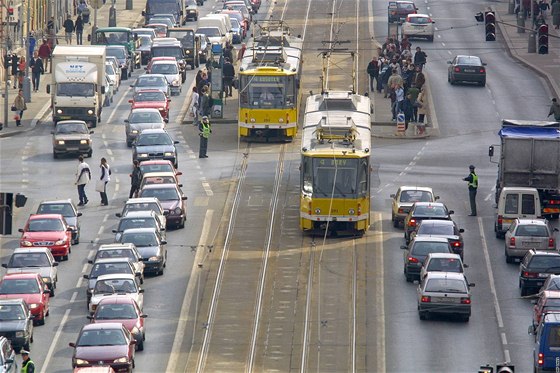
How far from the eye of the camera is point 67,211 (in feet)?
195

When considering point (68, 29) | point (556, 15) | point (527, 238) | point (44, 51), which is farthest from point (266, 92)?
point (68, 29)

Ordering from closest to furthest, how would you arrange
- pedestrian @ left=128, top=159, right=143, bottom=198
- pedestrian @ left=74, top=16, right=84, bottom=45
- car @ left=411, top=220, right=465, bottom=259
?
car @ left=411, top=220, right=465, bottom=259, pedestrian @ left=128, top=159, right=143, bottom=198, pedestrian @ left=74, top=16, right=84, bottom=45

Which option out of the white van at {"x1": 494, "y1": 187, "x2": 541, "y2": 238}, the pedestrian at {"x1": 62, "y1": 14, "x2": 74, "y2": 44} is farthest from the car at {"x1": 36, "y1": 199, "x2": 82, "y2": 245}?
the pedestrian at {"x1": 62, "y1": 14, "x2": 74, "y2": 44}

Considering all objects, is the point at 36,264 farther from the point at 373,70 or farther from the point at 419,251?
the point at 373,70

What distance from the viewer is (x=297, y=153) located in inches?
2854

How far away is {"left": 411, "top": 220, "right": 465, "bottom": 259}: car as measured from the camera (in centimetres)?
5622

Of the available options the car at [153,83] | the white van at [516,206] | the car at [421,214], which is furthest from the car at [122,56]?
the white van at [516,206]

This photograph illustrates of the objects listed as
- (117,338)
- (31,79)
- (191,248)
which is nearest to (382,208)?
(191,248)

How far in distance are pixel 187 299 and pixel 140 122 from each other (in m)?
23.2

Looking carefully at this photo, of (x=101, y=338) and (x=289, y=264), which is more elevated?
(x=101, y=338)

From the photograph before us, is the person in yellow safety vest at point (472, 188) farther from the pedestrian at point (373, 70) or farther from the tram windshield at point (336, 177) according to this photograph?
the pedestrian at point (373, 70)

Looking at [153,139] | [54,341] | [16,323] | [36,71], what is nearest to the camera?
[16,323]

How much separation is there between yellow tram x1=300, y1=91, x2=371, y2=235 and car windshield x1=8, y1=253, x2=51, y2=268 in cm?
965

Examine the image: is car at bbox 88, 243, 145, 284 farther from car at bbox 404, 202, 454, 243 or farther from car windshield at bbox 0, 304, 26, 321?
car at bbox 404, 202, 454, 243
